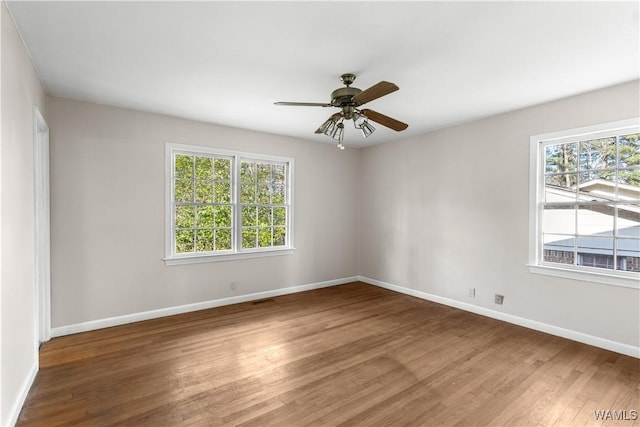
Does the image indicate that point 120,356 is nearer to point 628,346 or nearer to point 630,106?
point 628,346

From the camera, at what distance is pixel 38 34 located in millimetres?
2221

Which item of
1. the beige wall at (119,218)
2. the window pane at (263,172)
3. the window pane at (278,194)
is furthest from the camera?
the window pane at (278,194)

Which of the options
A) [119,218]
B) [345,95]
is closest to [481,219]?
[345,95]

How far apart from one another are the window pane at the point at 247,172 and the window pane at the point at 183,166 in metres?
0.73

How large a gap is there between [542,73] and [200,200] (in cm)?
411

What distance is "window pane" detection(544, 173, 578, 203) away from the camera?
3.47 metres

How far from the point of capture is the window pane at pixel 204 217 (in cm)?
435

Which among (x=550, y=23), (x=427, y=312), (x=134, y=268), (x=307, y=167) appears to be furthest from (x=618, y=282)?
(x=134, y=268)

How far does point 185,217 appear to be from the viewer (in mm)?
4242

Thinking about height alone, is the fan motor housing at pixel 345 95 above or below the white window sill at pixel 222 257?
above

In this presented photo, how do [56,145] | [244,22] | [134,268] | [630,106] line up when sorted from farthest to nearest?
[134,268]
[56,145]
[630,106]
[244,22]

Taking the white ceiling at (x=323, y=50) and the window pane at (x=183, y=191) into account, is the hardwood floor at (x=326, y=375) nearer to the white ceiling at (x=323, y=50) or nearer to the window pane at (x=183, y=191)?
the window pane at (x=183, y=191)

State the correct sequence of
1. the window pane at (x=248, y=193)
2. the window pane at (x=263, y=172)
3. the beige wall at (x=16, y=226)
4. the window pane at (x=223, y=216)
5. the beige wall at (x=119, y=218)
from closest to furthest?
the beige wall at (x=16, y=226), the beige wall at (x=119, y=218), the window pane at (x=223, y=216), the window pane at (x=248, y=193), the window pane at (x=263, y=172)

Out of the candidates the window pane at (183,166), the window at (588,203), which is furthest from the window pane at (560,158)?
the window pane at (183,166)
